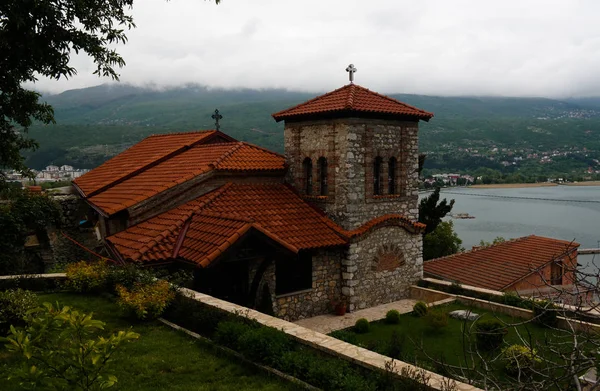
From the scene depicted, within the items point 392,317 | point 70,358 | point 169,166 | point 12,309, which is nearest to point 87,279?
point 12,309

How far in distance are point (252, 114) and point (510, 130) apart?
3627 inches

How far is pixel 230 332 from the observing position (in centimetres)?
818

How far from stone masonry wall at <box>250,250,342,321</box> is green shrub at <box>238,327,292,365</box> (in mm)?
5069

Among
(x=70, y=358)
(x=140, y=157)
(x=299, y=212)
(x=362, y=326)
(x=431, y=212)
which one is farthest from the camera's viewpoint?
(x=431, y=212)

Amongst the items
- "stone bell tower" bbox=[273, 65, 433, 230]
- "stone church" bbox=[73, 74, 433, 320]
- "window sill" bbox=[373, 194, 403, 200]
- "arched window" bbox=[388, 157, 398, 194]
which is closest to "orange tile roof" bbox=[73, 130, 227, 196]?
"stone church" bbox=[73, 74, 433, 320]

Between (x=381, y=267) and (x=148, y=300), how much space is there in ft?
27.0

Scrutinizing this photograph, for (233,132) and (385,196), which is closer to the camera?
(385,196)

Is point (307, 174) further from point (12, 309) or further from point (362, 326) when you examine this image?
point (12, 309)

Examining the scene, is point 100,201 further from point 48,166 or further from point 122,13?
point 48,166

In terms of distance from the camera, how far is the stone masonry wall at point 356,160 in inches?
577

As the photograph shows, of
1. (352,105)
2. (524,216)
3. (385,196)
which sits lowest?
(524,216)

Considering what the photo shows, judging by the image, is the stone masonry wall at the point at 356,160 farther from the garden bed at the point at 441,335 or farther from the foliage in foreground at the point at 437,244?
the foliage in foreground at the point at 437,244

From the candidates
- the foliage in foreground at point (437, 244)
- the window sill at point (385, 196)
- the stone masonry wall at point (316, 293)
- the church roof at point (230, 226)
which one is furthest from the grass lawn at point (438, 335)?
the foliage in foreground at point (437, 244)

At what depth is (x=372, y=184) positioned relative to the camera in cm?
1516
